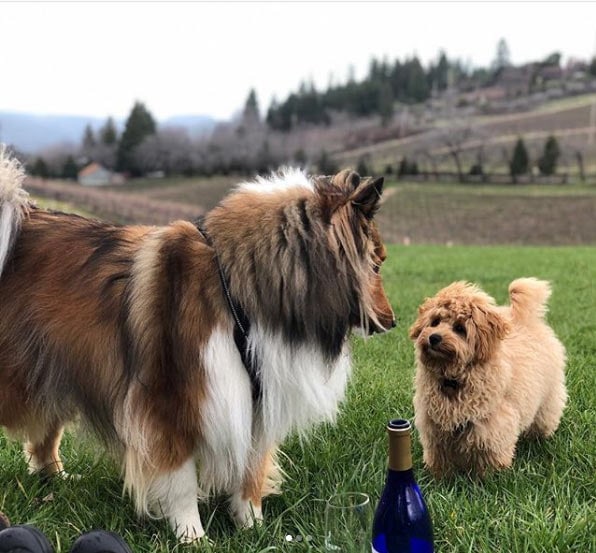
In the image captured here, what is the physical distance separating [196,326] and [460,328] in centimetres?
131

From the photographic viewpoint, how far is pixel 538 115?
65500mm

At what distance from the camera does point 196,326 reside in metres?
2.39

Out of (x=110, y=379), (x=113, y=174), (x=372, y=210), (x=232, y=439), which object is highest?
(x=372, y=210)

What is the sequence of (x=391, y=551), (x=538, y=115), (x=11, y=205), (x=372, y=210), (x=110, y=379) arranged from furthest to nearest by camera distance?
(x=538, y=115) → (x=11, y=205) → (x=110, y=379) → (x=372, y=210) → (x=391, y=551)

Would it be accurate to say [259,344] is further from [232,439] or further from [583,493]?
[583,493]

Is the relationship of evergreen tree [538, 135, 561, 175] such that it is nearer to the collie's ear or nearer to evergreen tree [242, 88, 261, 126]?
evergreen tree [242, 88, 261, 126]

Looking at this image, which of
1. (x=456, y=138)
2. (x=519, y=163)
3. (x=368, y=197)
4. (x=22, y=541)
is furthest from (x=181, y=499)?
(x=456, y=138)

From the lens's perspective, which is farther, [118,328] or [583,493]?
[583,493]

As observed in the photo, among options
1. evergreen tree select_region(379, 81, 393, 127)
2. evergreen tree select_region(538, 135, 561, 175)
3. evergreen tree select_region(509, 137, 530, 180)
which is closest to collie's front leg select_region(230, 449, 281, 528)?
evergreen tree select_region(509, 137, 530, 180)

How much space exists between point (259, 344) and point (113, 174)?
61708mm

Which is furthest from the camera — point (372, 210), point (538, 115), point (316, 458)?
point (538, 115)

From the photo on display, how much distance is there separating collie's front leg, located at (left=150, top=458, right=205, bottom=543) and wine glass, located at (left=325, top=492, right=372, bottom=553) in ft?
2.69

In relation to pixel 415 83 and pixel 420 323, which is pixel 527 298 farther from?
pixel 415 83

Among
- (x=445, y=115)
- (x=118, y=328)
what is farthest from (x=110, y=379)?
(x=445, y=115)
